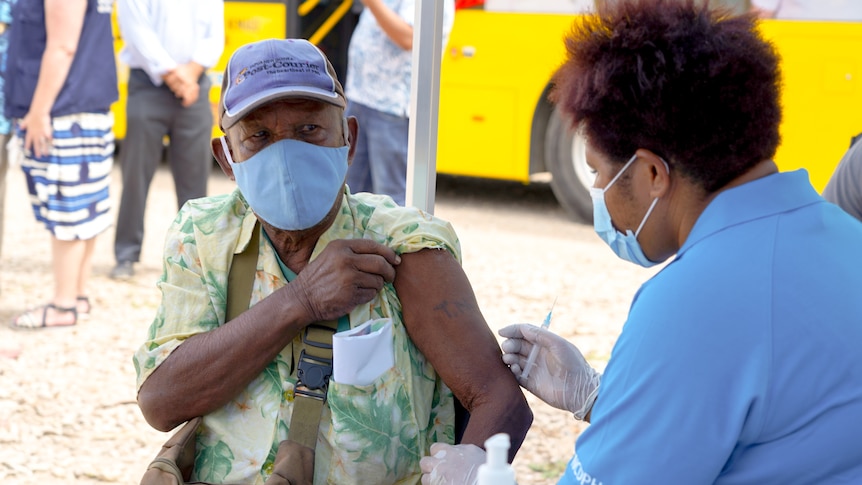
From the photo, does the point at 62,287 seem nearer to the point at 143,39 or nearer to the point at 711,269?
the point at 143,39

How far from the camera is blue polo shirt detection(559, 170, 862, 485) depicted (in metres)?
1.22

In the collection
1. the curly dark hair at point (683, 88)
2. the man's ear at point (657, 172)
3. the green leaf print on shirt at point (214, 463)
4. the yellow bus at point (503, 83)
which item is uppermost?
the curly dark hair at point (683, 88)

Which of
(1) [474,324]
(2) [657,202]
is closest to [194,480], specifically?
(1) [474,324]

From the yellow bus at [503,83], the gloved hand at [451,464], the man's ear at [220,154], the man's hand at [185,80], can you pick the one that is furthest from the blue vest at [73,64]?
the gloved hand at [451,464]

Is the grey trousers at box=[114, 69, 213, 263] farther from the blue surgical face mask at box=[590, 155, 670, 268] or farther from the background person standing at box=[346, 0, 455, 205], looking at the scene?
the blue surgical face mask at box=[590, 155, 670, 268]

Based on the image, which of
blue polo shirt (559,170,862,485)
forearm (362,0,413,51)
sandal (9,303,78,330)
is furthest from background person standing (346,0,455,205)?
blue polo shirt (559,170,862,485)

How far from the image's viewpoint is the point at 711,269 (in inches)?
50.4

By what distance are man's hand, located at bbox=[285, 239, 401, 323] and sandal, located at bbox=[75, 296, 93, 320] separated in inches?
135

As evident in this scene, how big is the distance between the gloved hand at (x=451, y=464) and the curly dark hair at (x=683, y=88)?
0.64m

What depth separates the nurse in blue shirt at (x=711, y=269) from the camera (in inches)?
48.4

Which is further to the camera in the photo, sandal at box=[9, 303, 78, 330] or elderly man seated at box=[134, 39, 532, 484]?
sandal at box=[9, 303, 78, 330]

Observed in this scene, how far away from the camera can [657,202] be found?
1425 mm

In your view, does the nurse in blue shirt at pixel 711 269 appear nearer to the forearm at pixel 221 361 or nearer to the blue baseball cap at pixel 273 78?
the blue baseball cap at pixel 273 78

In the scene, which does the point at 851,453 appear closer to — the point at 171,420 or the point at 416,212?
the point at 416,212
